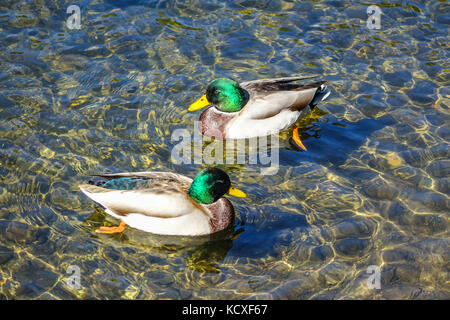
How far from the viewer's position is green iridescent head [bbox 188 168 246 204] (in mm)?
6770

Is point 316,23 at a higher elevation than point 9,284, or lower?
higher

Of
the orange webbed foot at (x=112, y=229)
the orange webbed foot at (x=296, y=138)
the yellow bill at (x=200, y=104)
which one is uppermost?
the yellow bill at (x=200, y=104)

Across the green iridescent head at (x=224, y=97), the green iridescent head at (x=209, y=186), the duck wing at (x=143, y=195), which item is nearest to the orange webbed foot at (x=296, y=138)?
the green iridescent head at (x=224, y=97)

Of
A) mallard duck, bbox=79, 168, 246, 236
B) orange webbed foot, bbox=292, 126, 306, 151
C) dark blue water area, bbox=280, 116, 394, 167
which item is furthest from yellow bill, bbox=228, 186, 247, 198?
orange webbed foot, bbox=292, 126, 306, 151

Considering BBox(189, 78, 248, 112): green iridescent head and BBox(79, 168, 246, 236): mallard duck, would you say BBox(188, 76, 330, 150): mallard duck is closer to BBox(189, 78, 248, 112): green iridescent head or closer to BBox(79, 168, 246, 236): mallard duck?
BBox(189, 78, 248, 112): green iridescent head

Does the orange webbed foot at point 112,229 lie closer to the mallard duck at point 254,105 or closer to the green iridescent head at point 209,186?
the green iridescent head at point 209,186

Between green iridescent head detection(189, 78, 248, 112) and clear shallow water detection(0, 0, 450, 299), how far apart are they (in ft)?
1.18

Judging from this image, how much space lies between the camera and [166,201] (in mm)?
6637

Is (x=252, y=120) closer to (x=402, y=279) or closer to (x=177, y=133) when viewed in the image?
(x=177, y=133)

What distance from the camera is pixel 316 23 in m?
10.6

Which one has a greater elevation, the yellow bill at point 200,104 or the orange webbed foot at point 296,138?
the yellow bill at point 200,104

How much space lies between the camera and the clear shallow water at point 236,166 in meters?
6.42

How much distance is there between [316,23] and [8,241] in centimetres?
642

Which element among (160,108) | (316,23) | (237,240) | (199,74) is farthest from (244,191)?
(316,23)
